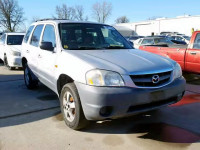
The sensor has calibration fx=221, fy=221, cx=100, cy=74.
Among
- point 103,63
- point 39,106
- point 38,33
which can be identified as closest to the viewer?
point 103,63

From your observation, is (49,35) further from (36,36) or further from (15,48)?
(15,48)

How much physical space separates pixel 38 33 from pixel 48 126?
7.78 feet

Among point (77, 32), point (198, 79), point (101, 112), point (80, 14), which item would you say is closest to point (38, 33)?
point (77, 32)

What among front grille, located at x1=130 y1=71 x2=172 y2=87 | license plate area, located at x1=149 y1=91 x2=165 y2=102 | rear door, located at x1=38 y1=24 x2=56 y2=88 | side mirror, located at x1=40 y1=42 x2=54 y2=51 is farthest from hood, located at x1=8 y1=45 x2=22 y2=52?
license plate area, located at x1=149 y1=91 x2=165 y2=102

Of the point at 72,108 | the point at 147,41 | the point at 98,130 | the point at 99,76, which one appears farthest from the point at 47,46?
the point at 147,41

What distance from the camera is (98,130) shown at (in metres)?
3.57

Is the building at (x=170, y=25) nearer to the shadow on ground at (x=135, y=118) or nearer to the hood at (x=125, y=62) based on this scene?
the shadow on ground at (x=135, y=118)

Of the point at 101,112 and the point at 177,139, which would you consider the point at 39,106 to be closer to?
the point at 101,112

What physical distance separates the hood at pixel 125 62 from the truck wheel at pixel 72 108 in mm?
526

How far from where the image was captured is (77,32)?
430 centimetres

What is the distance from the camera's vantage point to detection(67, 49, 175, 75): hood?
311cm

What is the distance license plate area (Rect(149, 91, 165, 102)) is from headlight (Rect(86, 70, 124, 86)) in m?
0.49

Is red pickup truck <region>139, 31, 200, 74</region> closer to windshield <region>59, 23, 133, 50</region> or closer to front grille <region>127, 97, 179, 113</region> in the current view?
windshield <region>59, 23, 133, 50</region>

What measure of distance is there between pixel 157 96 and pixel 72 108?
4.35 feet
